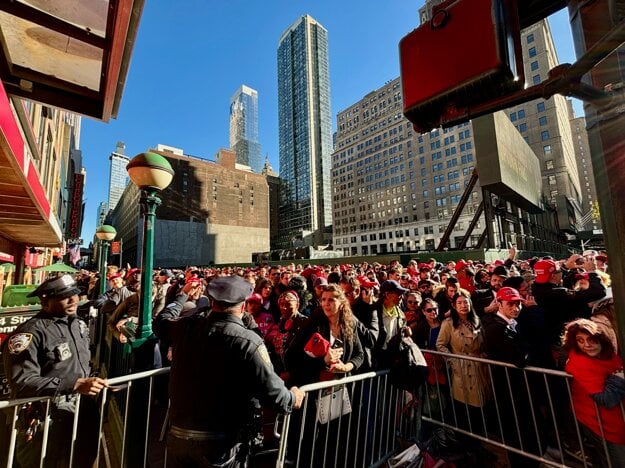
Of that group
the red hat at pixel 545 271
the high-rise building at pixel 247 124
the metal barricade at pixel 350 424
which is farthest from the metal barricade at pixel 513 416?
the high-rise building at pixel 247 124

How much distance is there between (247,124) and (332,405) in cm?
20137

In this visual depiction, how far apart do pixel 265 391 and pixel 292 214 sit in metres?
120

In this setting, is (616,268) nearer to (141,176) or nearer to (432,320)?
(432,320)

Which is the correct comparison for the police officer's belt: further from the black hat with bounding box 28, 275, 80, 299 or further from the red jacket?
the red jacket

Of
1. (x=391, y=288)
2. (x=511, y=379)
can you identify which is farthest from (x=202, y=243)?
(x=511, y=379)

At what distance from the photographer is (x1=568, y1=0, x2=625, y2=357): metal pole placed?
4.37ft

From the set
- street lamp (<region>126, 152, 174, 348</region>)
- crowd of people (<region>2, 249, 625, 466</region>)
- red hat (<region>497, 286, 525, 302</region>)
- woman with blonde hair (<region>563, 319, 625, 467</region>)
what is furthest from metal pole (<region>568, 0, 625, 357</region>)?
street lamp (<region>126, 152, 174, 348</region>)

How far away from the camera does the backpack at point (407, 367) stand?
9.58 ft

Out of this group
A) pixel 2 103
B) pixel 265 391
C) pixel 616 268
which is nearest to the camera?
pixel 616 268

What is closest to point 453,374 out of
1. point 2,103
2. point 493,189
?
point 2,103

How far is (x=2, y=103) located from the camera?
9.59 ft

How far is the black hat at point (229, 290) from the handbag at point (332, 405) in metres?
1.38

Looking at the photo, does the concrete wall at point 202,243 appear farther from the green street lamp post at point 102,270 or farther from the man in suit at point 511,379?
the man in suit at point 511,379

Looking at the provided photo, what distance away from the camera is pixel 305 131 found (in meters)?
127
